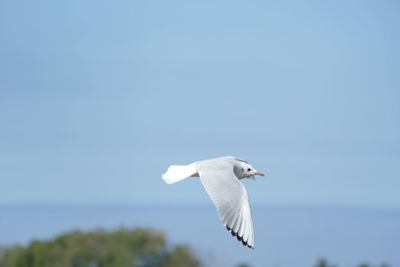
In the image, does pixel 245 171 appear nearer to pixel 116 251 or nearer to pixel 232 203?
pixel 232 203

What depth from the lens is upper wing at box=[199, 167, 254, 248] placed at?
6.27 m

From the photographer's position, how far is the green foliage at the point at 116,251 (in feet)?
73.9

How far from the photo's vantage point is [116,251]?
22.8m

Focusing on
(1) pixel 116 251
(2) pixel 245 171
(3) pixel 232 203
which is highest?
(1) pixel 116 251

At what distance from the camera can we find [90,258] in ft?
74.7

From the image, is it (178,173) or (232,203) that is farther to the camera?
(178,173)

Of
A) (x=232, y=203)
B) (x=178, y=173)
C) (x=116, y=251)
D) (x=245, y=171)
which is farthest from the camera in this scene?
(x=116, y=251)

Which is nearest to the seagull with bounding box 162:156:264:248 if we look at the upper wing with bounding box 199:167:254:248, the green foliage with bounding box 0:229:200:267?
the upper wing with bounding box 199:167:254:248

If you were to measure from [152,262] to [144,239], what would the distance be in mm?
669

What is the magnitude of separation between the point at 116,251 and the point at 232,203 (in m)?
16.7

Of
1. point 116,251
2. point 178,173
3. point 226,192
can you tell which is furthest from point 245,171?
point 116,251

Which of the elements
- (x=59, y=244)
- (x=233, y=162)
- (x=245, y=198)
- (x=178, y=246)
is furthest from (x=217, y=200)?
(x=59, y=244)

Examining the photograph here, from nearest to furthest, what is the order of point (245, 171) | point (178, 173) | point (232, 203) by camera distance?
point (232, 203) < point (178, 173) < point (245, 171)

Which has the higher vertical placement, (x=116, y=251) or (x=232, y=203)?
(x=116, y=251)
